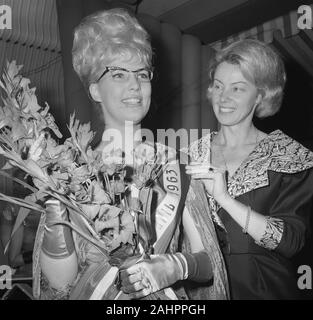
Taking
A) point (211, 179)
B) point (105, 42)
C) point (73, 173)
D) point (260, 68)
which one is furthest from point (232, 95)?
A: point (73, 173)

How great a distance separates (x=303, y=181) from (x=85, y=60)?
51 centimetres

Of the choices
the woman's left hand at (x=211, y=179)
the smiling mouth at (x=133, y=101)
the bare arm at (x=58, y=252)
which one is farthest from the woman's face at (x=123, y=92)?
the bare arm at (x=58, y=252)

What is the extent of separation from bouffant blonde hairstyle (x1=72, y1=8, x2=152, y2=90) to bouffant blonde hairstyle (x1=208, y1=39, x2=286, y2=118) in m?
0.21

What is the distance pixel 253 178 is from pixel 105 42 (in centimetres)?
40

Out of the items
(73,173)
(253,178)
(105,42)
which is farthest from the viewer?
(253,178)

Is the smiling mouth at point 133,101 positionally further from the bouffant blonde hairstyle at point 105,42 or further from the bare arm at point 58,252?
the bare arm at point 58,252

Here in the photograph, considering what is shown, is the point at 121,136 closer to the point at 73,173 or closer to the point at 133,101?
the point at 133,101

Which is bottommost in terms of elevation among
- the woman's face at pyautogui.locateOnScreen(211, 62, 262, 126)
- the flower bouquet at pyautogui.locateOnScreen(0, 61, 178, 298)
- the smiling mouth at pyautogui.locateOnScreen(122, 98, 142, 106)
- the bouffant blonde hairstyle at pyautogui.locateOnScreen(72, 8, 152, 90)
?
the flower bouquet at pyautogui.locateOnScreen(0, 61, 178, 298)

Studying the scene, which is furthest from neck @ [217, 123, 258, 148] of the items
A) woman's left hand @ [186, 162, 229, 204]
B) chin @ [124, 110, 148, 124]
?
chin @ [124, 110, 148, 124]

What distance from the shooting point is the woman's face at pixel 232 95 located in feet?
2.92

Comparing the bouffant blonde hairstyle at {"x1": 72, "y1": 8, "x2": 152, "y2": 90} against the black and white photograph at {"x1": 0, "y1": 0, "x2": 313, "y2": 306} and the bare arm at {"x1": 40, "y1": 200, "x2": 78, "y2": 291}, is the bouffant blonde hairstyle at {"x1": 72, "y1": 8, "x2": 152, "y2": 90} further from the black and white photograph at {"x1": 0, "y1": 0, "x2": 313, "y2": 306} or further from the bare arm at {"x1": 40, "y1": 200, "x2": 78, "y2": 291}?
the bare arm at {"x1": 40, "y1": 200, "x2": 78, "y2": 291}

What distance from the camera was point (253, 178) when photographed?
2.86 ft

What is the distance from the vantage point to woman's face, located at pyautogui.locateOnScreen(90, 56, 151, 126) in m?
0.76
